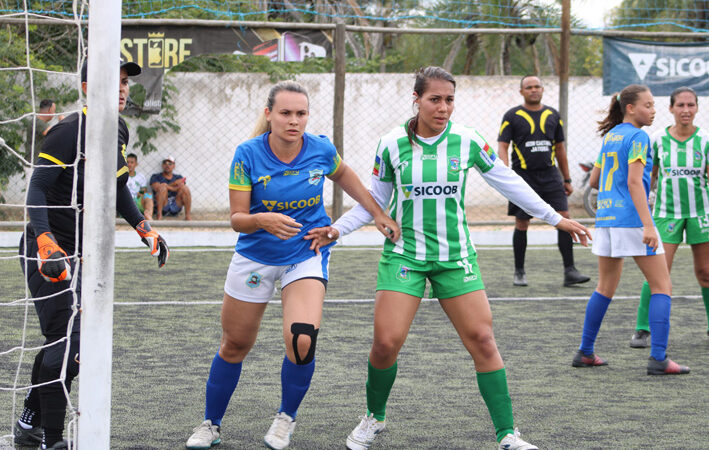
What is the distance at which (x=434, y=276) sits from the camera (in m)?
4.42

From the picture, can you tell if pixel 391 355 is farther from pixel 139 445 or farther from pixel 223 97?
pixel 223 97

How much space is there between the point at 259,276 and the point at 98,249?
3.63 ft

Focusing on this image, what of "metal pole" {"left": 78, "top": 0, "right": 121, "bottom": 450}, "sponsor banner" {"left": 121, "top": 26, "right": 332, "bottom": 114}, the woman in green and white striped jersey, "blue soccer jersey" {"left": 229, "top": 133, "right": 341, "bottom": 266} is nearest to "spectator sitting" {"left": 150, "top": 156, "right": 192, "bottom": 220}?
"sponsor banner" {"left": 121, "top": 26, "right": 332, "bottom": 114}

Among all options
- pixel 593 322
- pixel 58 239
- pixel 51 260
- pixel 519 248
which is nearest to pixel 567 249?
pixel 519 248

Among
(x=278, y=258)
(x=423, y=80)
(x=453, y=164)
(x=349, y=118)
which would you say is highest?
(x=349, y=118)

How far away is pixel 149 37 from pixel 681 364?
819 centimetres

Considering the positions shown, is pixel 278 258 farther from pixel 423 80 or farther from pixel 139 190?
pixel 139 190

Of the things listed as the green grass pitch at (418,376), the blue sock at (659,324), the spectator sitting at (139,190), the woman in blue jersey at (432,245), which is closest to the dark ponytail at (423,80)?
the woman in blue jersey at (432,245)

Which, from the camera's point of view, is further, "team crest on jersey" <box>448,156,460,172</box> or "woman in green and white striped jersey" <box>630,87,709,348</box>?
"woman in green and white striped jersey" <box>630,87,709,348</box>

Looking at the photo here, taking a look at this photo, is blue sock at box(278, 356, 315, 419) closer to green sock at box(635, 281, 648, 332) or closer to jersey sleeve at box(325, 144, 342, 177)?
jersey sleeve at box(325, 144, 342, 177)

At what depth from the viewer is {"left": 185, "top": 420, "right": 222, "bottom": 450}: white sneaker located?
433cm

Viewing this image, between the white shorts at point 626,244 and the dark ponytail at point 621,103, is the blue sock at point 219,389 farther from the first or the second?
the dark ponytail at point 621,103

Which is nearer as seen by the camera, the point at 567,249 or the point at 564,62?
the point at 567,249

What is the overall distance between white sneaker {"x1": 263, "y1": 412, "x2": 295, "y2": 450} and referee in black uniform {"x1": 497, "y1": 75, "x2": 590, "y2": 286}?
5.50 metres
